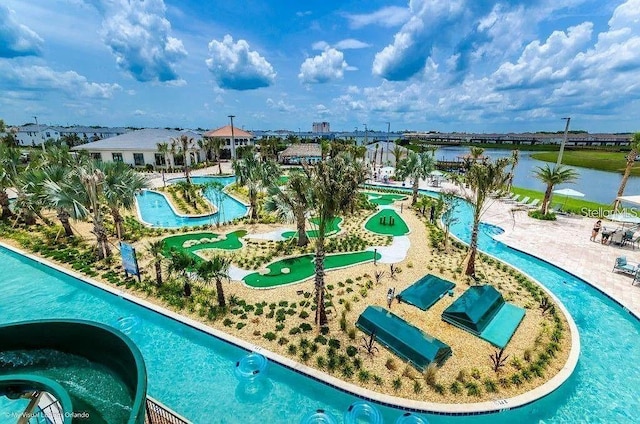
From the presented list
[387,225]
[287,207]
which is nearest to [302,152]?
[387,225]

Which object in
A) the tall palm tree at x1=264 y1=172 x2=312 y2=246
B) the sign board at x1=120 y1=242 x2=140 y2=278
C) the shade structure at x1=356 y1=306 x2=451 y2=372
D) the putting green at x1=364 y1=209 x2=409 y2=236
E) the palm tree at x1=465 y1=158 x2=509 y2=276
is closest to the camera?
the shade structure at x1=356 y1=306 x2=451 y2=372

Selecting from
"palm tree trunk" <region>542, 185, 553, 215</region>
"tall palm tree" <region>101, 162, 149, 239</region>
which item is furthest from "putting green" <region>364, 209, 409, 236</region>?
"tall palm tree" <region>101, 162, 149, 239</region>

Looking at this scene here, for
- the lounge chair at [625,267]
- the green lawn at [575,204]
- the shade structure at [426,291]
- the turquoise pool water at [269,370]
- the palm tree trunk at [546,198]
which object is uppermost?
the palm tree trunk at [546,198]

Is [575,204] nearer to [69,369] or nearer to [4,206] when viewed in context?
[69,369]

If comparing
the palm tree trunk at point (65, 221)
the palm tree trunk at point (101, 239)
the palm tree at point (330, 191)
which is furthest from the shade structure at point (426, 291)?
the palm tree trunk at point (65, 221)

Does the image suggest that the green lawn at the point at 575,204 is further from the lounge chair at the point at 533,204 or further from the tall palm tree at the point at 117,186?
the tall palm tree at the point at 117,186

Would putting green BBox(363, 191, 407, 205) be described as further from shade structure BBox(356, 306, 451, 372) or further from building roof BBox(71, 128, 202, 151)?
building roof BBox(71, 128, 202, 151)
